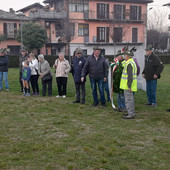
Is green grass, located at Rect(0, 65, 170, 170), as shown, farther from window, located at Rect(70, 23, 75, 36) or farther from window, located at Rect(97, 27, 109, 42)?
window, located at Rect(97, 27, 109, 42)

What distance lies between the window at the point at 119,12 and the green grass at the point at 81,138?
105 feet

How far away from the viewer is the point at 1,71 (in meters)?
11.4

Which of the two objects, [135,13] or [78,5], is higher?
[78,5]

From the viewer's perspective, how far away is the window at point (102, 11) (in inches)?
1567

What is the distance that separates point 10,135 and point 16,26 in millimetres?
36629

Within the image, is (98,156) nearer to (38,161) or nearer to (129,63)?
(38,161)

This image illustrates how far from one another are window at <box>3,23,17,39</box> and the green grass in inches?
1283

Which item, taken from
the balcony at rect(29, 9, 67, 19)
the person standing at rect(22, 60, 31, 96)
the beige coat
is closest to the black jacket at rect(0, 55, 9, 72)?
the person standing at rect(22, 60, 31, 96)

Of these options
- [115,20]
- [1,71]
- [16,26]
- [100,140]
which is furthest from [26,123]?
[16,26]

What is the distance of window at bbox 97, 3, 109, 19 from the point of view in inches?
1567

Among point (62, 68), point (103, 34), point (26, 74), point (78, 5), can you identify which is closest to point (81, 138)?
point (62, 68)

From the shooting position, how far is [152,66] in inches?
321

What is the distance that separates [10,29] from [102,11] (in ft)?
47.3

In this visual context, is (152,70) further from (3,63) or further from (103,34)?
(103,34)
